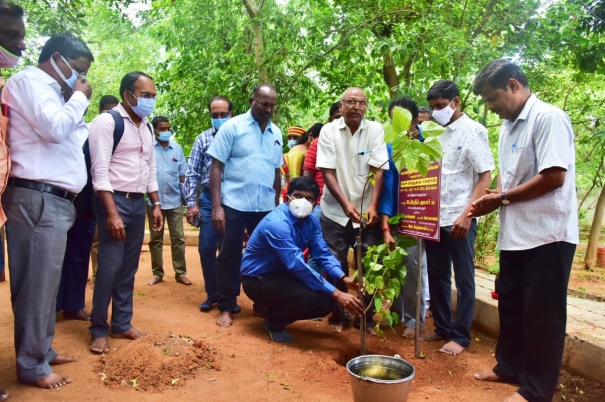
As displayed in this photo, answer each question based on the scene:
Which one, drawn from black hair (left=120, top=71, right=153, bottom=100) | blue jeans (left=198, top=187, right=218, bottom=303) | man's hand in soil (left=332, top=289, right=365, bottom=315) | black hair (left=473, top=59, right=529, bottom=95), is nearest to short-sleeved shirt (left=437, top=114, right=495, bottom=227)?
black hair (left=473, top=59, right=529, bottom=95)

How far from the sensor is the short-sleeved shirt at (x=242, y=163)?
4184 mm

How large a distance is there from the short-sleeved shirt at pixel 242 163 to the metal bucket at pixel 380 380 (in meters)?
1.90

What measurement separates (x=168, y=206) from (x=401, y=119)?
3840mm

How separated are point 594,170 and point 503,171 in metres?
7.80

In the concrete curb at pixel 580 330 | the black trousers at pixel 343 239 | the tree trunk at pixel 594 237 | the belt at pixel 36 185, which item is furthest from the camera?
the tree trunk at pixel 594 237

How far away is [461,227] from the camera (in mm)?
3475

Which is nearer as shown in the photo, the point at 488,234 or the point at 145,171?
the point at 145,171

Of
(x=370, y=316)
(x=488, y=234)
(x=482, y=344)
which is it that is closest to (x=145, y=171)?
(x=370, y=316)

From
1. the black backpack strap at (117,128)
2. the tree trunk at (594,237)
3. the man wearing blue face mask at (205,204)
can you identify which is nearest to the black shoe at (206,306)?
the man wearing blue face mask at (205,204)

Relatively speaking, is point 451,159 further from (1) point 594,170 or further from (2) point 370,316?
(1) point 594,170

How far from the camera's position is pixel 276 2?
346 inches

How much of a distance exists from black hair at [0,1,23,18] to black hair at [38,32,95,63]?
254 mm

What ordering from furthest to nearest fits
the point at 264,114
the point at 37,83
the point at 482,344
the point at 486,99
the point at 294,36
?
1. the point at 294,36
2. the point at 264,114
3. the point at 482,344
4. the point at 486,99
5. the point at 37,83

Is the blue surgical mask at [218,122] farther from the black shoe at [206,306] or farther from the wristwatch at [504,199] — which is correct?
the wristwatch at [504,199]
